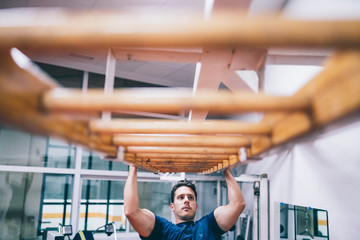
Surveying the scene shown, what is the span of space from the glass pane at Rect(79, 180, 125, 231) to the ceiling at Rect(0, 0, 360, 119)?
2.24 meters

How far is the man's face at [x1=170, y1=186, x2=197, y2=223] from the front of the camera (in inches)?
106

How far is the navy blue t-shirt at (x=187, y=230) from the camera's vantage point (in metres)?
2.45

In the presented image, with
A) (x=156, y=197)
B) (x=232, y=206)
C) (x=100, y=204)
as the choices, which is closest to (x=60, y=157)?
(x=100, y=204)

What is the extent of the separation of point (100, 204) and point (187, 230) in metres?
3.74

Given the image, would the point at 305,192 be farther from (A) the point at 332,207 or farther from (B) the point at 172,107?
(B) the point at 172,107

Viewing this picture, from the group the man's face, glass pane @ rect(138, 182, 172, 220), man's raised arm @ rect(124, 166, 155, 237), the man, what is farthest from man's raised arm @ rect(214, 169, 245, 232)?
glass pane @ rect(138, 182, 172, 220)

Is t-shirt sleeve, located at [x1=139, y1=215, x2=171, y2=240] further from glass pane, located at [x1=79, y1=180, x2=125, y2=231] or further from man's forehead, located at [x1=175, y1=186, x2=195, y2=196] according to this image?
glass pane, located at [x1=79, y1=180, x2=125, y2=231]

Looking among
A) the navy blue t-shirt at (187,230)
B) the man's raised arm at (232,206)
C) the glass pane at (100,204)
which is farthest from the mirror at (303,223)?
the glass pane at (100,204)

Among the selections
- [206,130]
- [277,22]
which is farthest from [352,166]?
[277,22]

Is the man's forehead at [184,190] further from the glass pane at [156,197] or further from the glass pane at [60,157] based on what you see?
the glass pane at [156,197]

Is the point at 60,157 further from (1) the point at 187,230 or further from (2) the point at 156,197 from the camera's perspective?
(1) the point at 187,230

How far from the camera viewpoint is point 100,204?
5.86m

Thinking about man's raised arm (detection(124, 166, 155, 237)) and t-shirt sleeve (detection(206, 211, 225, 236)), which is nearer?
man's raised arm (detection(124, 166, 155, 237))

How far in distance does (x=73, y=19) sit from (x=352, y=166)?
105 inches
